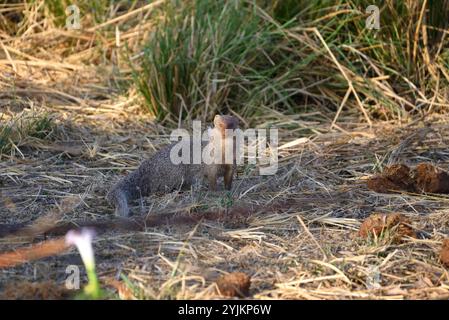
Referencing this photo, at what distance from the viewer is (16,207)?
13.3 feet

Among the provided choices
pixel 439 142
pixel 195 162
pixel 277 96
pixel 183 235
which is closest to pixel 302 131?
pixel 277 96

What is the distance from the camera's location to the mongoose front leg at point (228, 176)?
4.30 m

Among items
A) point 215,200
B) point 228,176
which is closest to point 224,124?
point 228,176

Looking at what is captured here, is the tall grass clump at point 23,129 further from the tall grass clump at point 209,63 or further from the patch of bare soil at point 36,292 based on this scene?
the patch of bare soil at point 36,292

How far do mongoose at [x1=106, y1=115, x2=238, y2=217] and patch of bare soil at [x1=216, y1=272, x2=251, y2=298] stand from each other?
48.7 inches

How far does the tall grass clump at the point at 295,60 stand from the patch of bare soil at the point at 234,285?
2.58 m

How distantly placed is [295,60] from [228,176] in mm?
1750

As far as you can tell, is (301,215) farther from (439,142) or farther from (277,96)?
(277,96)

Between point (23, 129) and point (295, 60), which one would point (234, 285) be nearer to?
point (23, 129)

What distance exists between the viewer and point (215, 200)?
4.07m

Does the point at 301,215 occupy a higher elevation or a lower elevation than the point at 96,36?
lower

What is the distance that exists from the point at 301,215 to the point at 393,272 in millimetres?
713

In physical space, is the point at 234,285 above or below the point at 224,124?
below
